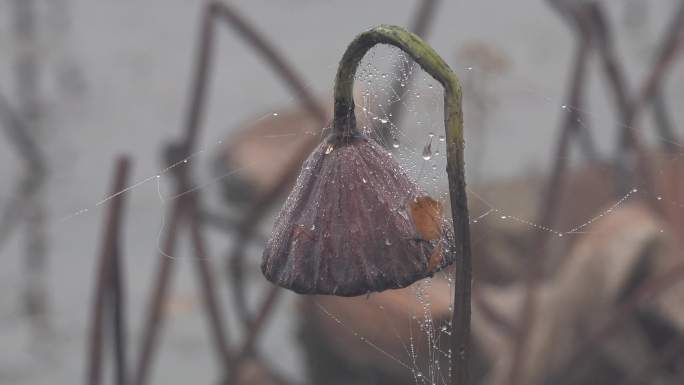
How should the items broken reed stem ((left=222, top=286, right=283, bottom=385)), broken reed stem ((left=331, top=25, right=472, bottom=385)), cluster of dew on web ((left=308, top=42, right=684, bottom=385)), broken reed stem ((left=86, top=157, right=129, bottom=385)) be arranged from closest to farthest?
broken reed stem ((left=331, top=25, right=472, bottom=385)), cluster of dew on web ((left=308, top=42, right=684, bottom=385)), broken reed stem ((left=86, top=157, right=129, bottom=385)), broken reed stem ((left=222, top=286, right=283, bottom=385))

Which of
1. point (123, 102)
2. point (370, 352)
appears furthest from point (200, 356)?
point (123, 102)

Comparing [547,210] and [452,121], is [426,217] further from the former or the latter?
[547,210]

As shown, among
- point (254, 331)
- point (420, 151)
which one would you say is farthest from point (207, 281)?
point (420, 151)

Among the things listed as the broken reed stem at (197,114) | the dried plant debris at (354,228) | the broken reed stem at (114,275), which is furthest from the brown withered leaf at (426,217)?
the broken reed stem at (197,114)

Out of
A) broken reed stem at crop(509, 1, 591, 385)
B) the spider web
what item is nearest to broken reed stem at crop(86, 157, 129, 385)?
the spider web

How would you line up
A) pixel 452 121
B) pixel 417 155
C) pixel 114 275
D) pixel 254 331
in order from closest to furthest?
pixel 452 121 → pixel 417 155 → pixel 114 275 → pixel 254 331

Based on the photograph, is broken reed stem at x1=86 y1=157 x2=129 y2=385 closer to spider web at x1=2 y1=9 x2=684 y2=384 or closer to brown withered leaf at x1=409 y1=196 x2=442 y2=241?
spider web at x1=2 y1=9 x2=684 y2=384

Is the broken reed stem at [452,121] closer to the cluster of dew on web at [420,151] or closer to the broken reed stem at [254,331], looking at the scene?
the cluster of dew on web at [420,151]
